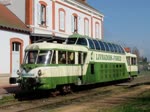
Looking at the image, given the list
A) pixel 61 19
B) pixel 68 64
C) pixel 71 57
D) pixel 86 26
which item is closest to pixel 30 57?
pixel 68 64

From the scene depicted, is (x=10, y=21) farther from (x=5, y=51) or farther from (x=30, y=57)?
(x=30, y=57)

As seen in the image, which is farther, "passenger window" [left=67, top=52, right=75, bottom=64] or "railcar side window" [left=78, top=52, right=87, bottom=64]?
"railcar side window" [left=78, top=52, right=87, bottom=64]

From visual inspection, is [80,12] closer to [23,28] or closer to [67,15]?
[67,15]

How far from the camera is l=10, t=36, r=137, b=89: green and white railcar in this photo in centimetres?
2084

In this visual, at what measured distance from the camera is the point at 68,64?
2303 centimetres

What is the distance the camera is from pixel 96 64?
27.2m

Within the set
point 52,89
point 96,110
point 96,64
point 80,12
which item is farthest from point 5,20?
point 96,110

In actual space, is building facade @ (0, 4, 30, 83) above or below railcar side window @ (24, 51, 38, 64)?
above

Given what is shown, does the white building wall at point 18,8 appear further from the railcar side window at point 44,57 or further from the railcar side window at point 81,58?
the railcar side window at point 44,57

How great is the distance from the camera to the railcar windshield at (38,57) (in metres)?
21.2

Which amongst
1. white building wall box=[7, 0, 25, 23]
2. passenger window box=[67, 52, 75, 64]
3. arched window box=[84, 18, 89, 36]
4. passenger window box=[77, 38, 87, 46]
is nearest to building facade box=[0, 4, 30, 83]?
white building wall box=[7, 0, 25, 23]

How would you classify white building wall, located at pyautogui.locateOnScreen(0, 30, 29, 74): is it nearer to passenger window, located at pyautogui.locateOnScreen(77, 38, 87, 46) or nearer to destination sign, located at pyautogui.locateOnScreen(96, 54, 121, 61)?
passenger window, located at pyautogui.locateOnScreen(77, 38, 87, 46)

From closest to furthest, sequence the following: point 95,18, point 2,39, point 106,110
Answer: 1. point 106,110
2. point 2,39
3. point 95,18

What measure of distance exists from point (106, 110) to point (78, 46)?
966 cm
